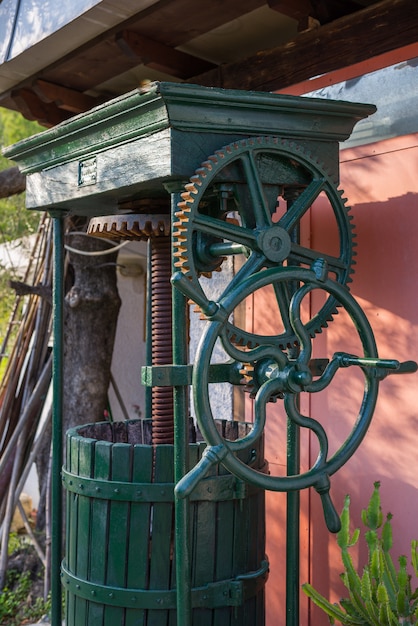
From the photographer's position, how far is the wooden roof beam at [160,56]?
3373 millimetres

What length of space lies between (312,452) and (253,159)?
1288mm

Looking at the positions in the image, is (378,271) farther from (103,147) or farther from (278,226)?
(103,147)

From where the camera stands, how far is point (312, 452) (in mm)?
2961

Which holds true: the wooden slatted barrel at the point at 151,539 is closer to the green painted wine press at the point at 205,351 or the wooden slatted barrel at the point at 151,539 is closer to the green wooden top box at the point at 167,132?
the green painted wine press at the point at 205,351

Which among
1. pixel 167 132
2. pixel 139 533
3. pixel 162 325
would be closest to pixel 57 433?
pixel 162 325

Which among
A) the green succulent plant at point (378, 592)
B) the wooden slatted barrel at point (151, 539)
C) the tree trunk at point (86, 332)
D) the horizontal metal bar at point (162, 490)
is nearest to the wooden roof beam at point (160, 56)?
the tree trunk at point (86, 332)

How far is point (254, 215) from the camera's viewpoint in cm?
223

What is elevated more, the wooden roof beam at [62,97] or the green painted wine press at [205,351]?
the wooden roof beam at [62,97]

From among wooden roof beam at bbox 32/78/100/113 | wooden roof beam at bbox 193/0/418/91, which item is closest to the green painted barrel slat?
wooden roof beam at bbox 193/0/418/91

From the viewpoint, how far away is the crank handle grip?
1900mm

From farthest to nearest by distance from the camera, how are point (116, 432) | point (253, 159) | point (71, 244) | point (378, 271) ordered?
point (71, 244), point (116, 432), point (378, 271), point (253, 159)

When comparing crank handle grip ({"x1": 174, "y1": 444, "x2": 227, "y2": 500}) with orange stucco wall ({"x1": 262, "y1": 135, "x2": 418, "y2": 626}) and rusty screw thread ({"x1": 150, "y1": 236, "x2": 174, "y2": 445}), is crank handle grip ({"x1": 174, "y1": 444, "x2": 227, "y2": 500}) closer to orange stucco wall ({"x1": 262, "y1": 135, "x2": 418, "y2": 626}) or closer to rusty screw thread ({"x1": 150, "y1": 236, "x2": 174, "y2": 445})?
rusty screw thread ({"x1": 150, "y1": 236, "x2": 174, "y2": 445})

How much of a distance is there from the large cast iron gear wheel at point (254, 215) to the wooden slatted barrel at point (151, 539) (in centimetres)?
51

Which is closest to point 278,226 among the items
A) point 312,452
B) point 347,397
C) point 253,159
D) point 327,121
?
point 253,159
